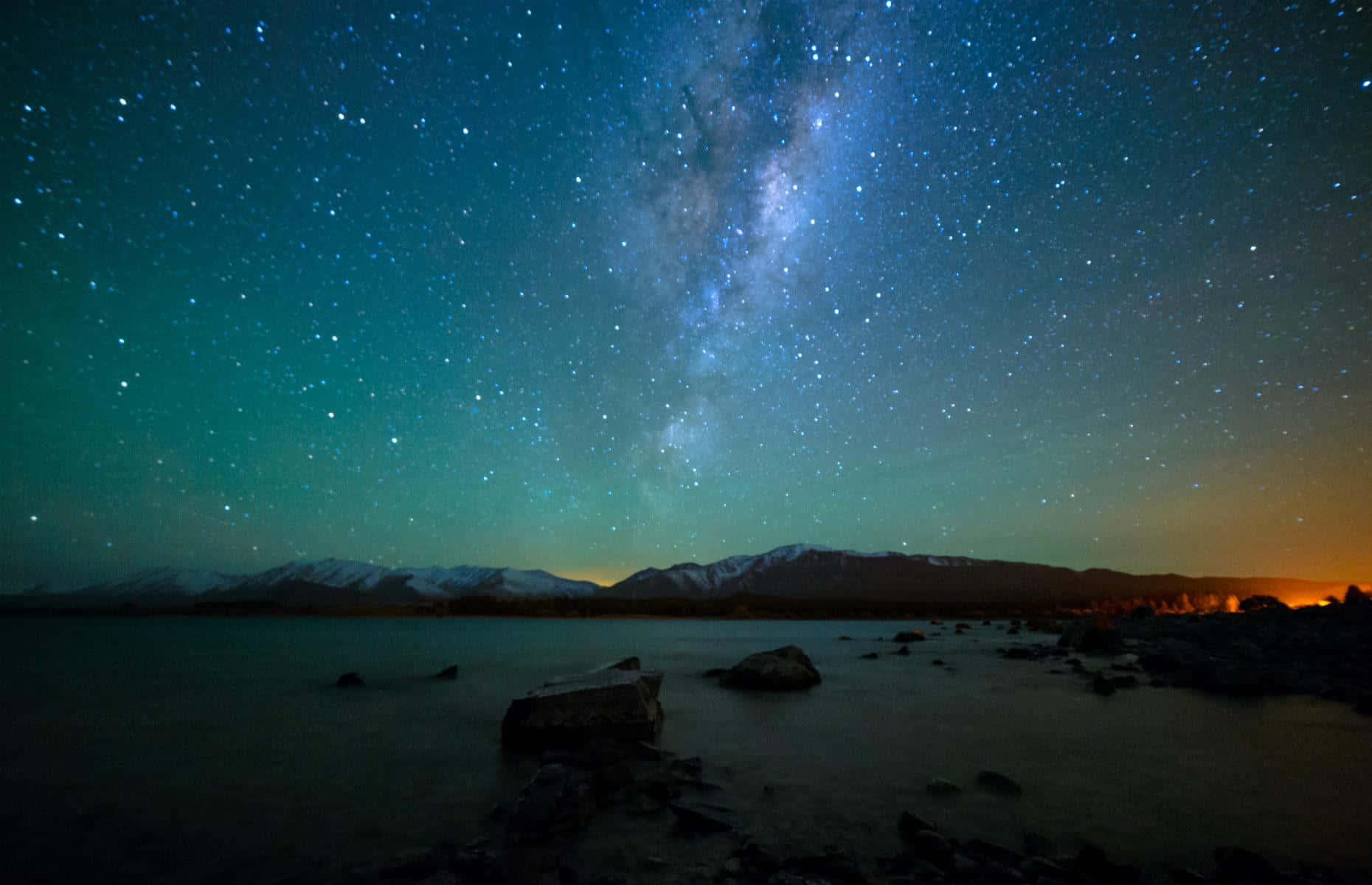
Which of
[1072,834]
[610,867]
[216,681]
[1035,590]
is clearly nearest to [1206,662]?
[1072,834]

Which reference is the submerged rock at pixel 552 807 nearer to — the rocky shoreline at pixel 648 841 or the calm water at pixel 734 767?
the rocky shoreline at pixel 648 841

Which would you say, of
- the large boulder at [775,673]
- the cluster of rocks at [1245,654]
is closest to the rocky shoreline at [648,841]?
the large boulder at [775,673]

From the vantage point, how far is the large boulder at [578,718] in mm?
8758

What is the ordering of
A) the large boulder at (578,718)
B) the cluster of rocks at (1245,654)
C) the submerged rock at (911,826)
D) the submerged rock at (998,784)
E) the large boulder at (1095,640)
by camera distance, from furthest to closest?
the large boulder at (1095,640) → the cluster of rocks at (1245,654) → the large boulder at (578,718) → the submerged rock at (998,784) → the submerged rock at (911,826)

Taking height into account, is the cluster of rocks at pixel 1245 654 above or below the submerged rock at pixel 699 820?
below

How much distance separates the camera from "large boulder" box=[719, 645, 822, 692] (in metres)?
15.3

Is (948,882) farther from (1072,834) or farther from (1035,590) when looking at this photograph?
(1035,590)

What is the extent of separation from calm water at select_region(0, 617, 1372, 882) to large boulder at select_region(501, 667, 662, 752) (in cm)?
59

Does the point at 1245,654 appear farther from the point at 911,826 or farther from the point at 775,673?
the point at 911,826

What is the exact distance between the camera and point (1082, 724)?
1022 cm

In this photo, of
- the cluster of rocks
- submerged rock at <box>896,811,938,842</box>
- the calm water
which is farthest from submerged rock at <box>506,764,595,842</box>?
the cluster of rocks

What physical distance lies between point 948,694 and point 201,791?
615 inches

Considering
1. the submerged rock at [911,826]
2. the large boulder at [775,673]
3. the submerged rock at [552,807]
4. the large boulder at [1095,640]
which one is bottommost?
the large boulder at [1095,640]

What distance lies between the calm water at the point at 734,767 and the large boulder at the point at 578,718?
1.94 feet
